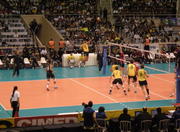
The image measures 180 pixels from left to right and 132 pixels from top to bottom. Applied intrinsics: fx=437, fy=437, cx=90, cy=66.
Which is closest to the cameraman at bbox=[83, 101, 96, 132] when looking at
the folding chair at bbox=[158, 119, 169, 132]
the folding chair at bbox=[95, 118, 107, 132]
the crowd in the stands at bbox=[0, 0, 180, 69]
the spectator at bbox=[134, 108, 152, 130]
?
the folding chair at bbox=[95, 118, 107, 132]

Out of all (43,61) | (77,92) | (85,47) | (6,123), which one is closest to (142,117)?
(6,123)

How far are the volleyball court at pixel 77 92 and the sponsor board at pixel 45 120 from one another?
5.52m

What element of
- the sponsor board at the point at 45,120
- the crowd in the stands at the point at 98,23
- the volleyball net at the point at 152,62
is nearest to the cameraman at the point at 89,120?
the sponsor board at the point at 45,120

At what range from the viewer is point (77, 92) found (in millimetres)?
24469

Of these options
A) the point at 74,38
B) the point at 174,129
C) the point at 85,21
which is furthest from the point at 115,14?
the point at 174,129

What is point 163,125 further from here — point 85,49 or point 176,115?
point 85,49

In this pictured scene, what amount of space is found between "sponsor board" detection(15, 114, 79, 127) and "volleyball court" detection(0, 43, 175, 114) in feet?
18.1

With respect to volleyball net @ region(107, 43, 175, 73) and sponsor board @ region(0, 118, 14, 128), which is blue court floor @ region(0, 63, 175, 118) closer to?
volleyball net @ region(107, 43, 175, 73)

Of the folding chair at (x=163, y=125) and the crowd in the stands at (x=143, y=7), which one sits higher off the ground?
the crowd in the stands at (x=143, y=7)

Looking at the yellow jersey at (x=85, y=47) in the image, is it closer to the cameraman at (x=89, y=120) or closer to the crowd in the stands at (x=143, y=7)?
the crowd in the stands at (x=143, y=7)

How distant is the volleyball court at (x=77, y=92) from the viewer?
2223 centimetres

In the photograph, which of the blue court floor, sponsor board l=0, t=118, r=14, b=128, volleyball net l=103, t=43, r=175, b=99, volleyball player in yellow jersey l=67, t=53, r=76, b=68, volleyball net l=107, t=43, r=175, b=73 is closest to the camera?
sponsor board l=0, t=118, r=14, b=128

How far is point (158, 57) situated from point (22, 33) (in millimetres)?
12620

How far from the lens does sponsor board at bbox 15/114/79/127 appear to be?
50.5 ft
